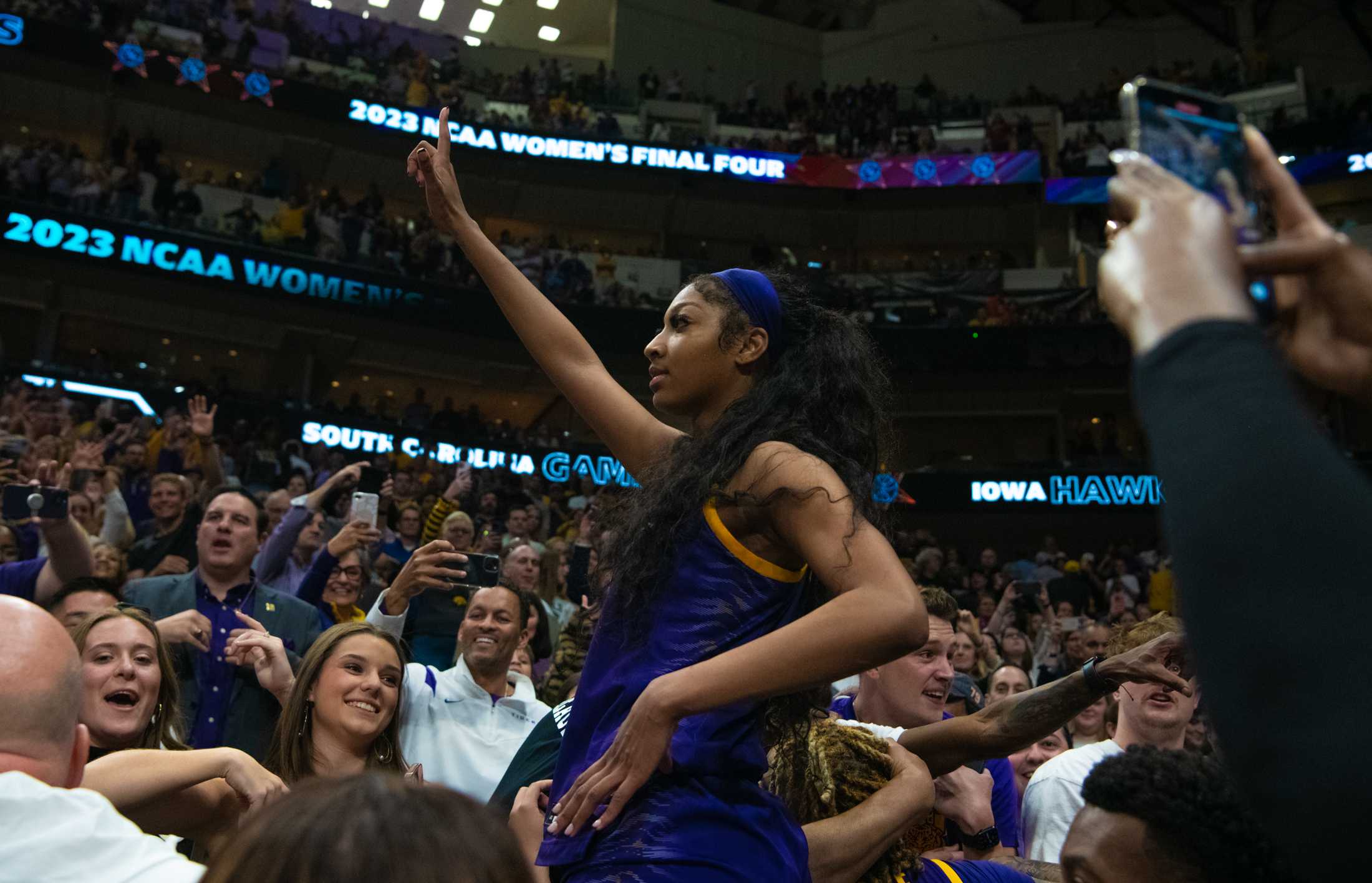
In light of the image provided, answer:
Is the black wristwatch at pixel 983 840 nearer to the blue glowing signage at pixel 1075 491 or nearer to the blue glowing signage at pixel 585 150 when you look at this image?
the blue glowing signage at pixel 1075 491

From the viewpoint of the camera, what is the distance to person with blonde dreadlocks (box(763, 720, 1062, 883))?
201 cm

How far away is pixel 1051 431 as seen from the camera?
78.7 feet

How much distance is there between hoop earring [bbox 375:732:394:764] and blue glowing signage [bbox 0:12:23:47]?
1969cm

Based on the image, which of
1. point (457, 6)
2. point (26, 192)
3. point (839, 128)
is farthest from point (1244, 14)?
point (26, 192)

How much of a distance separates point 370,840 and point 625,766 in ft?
2.34

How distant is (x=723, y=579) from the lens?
1.70m

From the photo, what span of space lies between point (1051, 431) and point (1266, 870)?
23.7 metres

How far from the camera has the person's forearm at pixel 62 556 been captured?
417 cm

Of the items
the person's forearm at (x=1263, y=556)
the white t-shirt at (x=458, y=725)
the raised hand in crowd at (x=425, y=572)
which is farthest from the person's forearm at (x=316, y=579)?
the person's forearm at (x=1263, y=556)

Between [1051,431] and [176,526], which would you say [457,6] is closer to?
[1051,431]

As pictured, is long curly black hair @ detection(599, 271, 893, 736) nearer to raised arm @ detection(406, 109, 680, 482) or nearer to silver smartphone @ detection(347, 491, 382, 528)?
raised arm @ detection(406, 109, 680, 482)

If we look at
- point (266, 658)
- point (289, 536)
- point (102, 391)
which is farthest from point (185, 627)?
point (102, 391)

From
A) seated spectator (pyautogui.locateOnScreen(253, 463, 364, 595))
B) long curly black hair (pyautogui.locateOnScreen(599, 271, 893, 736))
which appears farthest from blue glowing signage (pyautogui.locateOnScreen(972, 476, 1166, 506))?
long curly black hair (pyautogui.locateOnScreen(599, 271, 893, 736))

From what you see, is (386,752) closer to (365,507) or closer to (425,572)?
(425,572)
